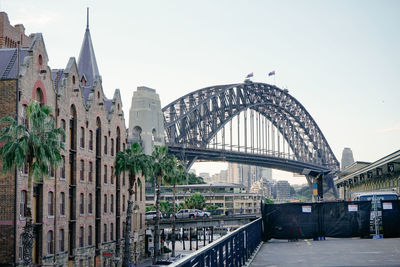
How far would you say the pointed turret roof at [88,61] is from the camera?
76.9m

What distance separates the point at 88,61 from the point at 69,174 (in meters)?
25.2

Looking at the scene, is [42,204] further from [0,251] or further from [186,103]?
[186,103]

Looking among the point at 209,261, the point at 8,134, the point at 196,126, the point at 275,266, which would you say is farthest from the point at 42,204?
the point at 196,126

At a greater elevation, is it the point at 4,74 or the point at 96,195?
the point at 4,74

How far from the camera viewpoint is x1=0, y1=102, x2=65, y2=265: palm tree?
39.1 m

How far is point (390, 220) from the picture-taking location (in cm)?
3175

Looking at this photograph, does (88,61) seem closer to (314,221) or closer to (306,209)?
→ (306,209)

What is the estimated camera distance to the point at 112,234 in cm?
7094

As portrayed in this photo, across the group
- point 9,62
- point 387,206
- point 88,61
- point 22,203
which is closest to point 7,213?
point 22,203

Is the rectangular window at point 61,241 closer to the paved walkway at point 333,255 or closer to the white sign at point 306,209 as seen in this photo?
the white sign at point 306,209

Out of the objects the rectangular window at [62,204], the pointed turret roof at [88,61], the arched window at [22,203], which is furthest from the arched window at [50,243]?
the pointed turret roof at [88,61]

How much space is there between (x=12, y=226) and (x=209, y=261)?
3527 centimetres

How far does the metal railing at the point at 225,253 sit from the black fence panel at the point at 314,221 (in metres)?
9.17

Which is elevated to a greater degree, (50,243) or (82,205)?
(82,205)
